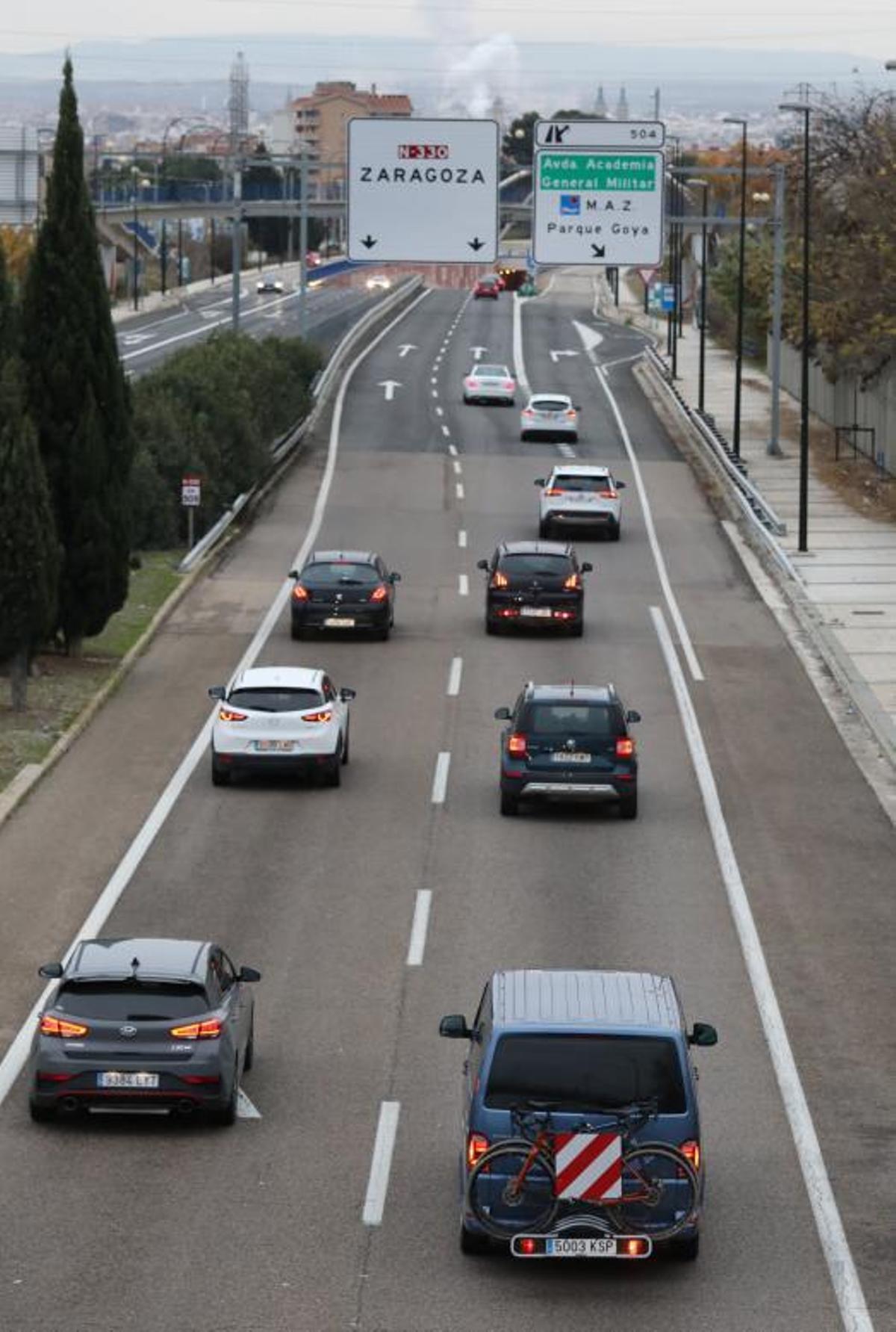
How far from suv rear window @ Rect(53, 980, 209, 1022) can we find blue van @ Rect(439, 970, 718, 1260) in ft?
10.8

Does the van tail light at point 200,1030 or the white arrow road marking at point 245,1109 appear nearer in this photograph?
the van tail light at point 200,1030

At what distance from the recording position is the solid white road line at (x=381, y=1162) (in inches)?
663

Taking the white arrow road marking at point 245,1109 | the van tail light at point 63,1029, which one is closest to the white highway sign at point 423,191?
the white arrow road marking at point 245,1109

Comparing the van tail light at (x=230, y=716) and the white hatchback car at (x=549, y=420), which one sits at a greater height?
the white hatchback car at (x=549, y=420)

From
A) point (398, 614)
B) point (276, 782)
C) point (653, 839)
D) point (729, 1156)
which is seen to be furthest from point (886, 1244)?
point (398, 614)

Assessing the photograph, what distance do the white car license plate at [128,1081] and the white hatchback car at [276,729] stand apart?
13.6 meters

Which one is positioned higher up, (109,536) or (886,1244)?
(109,536)

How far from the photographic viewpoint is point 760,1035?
21.9m

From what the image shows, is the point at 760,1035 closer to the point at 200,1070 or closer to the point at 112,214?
the point at 200,1070

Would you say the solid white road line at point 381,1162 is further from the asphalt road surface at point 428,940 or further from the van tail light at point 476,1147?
the van tail light at point 476,1147

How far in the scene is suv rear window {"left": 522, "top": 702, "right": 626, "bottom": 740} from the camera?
30.5m

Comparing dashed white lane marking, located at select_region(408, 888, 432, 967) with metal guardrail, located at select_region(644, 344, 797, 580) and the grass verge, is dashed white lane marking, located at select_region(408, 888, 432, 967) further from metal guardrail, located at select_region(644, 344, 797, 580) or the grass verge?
metal guardrail, located at select_region(644, 344, 797, 580)

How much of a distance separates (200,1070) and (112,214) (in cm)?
12528

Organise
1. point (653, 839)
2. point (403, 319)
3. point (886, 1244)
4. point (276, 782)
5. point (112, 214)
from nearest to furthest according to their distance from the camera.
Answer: point (886, 1244) < point (653, 839) < point (276, 782) < point (403, 319) < point (112, 214)
